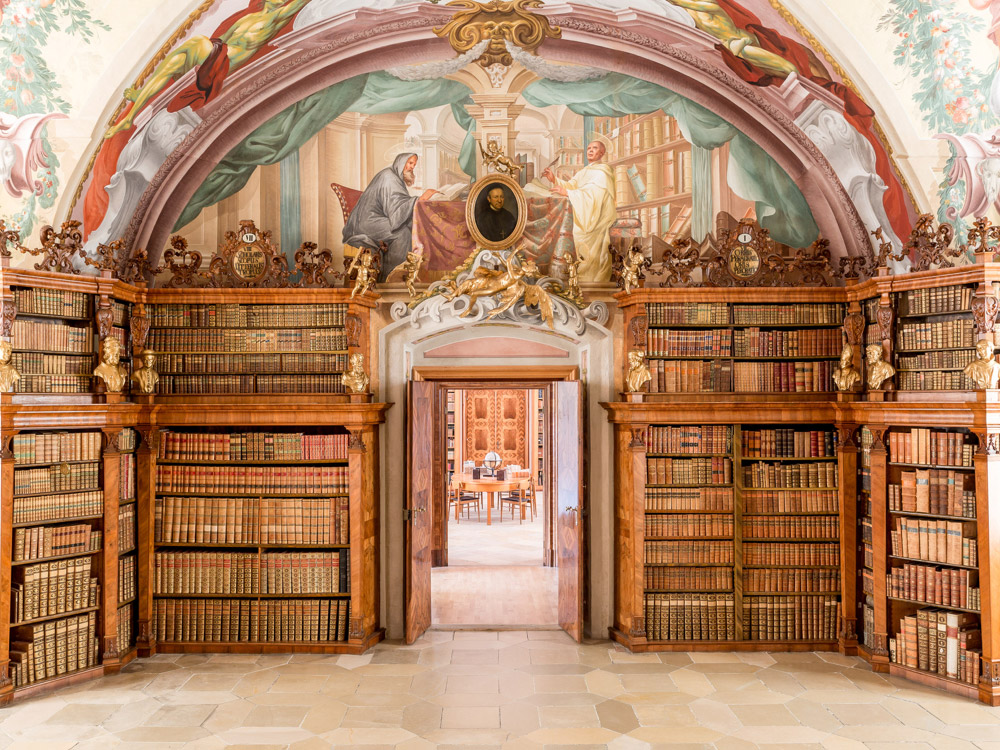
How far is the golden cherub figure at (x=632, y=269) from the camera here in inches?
301

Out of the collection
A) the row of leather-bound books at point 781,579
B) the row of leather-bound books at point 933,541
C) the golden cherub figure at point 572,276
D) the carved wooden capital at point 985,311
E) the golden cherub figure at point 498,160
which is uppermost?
the golden cherub figure at point 498,160

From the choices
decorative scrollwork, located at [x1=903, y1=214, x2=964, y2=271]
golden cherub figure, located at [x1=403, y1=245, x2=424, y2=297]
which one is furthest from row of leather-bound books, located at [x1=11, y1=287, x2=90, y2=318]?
decorative scrollwork, located at [x1=903, y1=214, x2=964, y2=271]

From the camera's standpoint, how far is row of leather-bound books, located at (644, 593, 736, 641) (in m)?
7.71

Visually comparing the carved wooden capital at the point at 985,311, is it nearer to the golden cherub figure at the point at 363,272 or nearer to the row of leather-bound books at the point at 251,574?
the golden cherub figure at the point at 363,272

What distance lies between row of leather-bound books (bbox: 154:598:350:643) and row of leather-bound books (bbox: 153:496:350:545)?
61cm

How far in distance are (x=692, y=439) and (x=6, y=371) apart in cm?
600

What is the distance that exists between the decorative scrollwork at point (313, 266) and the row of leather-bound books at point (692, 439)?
3.50 meters

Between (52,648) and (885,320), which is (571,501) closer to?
(885,320)

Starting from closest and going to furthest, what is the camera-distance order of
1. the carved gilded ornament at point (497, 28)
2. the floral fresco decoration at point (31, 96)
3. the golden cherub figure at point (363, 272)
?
the floral fresco decoration at point (31, 96) < the carved gilded ornament at point (497, 28) < the golden cherub figure at point (363, 272)

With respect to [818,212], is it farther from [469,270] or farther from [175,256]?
[175,256]

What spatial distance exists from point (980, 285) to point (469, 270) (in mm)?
4486

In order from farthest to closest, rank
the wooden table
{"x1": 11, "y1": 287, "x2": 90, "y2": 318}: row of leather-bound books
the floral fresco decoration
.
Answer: the wooden table < {"x1": 11, "y1": 287, "x2": 90, "y2": 318}: row of leather-bound books < the floral fresco decoration

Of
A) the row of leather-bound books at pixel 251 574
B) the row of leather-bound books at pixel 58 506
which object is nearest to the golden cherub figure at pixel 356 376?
the row of leather-bound books at pixel 251 574

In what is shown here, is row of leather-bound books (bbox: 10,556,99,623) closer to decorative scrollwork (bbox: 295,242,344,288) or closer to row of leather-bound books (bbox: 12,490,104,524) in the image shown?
row of leather-bound books (bbox: 12,490,104,524)
